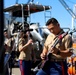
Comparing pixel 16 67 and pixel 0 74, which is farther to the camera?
pixel 16 67

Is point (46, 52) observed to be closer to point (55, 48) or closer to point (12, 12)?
point (55, 48)

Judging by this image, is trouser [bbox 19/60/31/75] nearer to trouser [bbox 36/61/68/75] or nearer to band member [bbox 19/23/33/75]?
band member [bbox 19/23/33/75]

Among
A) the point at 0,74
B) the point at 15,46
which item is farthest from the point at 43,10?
the point at 0,74

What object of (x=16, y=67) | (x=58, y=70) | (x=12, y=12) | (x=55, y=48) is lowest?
(x=16, y=67)

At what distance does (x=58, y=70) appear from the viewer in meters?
5.38

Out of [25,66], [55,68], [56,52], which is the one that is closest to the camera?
[56,52]

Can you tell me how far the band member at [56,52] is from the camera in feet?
17.1

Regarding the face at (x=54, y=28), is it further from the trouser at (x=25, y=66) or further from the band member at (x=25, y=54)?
the trouser at (x=25, y=66)

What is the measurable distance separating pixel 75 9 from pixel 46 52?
10239 mm

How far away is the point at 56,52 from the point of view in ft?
17.1

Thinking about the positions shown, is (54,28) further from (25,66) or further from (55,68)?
(25,66)

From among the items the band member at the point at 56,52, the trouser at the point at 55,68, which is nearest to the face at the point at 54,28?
the band member at the point at 56,52

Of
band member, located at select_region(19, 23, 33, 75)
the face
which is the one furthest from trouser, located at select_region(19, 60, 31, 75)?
the face

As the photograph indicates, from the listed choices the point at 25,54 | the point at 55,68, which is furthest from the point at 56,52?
the point at 25,54
